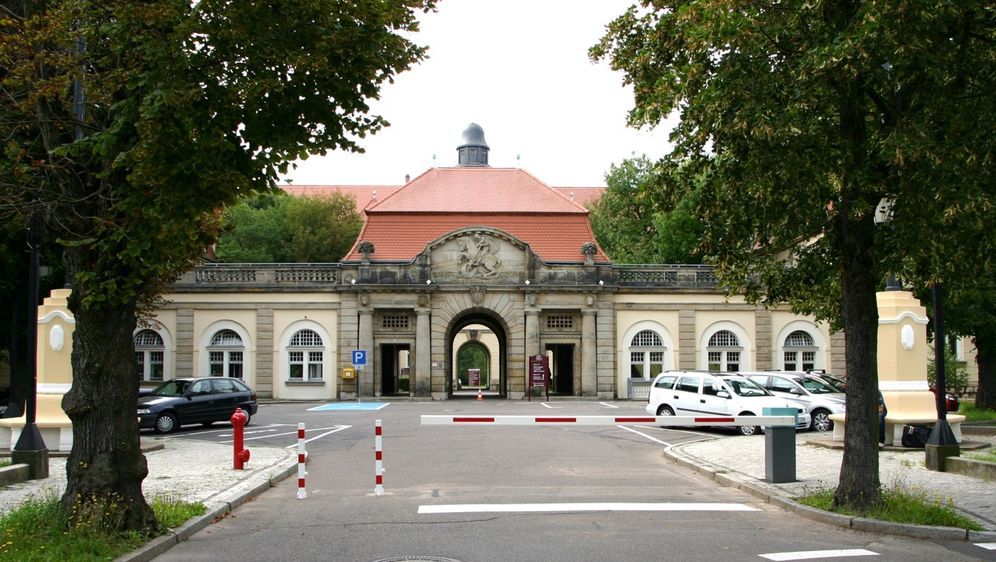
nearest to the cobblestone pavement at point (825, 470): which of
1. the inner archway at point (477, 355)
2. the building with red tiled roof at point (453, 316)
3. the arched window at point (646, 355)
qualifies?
the building with red tiled roof at point (453, 316)

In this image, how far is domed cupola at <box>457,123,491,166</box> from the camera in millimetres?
68188

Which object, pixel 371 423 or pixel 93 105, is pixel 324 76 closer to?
pixel 93 105

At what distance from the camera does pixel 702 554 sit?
923cm

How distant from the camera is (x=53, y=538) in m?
9.09

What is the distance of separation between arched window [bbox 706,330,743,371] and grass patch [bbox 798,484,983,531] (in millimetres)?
33846

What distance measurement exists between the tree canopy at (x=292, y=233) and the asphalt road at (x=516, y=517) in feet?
146

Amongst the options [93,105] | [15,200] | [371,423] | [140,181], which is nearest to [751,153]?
[140,181]

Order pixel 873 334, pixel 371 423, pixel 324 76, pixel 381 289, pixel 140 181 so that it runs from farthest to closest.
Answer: pixel 381 289 → pixel 371 423 → pixel 873 334 → pixel 324 76 → pixel 140 181

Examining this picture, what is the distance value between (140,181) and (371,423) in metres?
19.4

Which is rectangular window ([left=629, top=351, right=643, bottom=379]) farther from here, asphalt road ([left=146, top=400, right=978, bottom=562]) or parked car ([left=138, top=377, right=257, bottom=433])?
asphalt road ([left=146, top=400, right=978, bottom=562])

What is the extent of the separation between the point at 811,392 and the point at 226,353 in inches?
1148

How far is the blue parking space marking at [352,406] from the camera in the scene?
3577 centimetres

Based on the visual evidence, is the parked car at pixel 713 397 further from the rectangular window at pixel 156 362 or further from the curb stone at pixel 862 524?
the rectangular window at pixel 156 362

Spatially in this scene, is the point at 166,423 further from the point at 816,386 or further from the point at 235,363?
the point at 235,363
